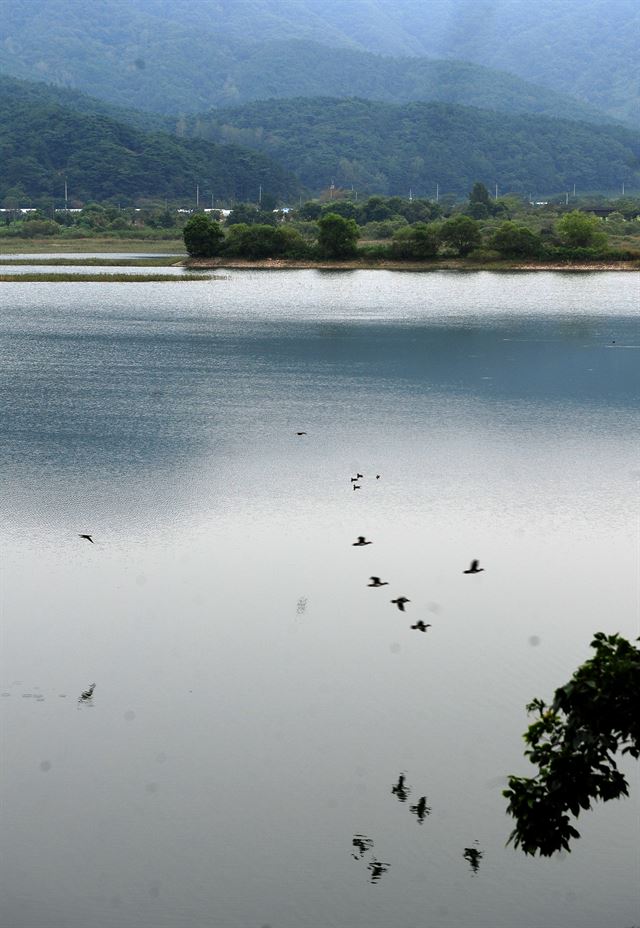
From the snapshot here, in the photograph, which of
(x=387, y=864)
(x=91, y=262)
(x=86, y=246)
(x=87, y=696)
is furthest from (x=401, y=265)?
(x=387, y=864)

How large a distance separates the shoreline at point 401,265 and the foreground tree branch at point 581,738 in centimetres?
11985

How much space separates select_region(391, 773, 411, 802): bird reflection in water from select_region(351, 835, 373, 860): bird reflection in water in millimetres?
1051

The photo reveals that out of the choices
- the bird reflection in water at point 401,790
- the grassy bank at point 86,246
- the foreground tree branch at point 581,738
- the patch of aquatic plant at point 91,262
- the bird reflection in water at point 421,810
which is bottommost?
the grassy bank at point 86,246

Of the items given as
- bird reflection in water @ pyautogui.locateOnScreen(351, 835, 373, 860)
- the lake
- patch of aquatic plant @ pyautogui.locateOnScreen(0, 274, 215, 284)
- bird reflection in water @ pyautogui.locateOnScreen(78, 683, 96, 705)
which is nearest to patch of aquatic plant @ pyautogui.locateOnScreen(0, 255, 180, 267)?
patch of aquatic plant @ pyautogui.locateOnScreen(0, 274, 215, 284)

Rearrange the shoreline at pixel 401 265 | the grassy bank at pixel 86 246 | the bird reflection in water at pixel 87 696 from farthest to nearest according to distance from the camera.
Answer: the grassy bank at pixel 86 246 < the shoreline at pixel 401 265 < the bird reflection in water at pixel 87 696

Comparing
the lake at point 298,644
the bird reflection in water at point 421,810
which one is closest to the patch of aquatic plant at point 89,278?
the lake at point 298,644

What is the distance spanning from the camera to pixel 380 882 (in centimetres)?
1434

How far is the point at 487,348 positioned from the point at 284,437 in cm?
2888

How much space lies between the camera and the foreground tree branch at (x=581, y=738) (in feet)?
36.2

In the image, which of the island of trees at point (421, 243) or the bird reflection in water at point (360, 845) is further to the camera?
the island of trees at point (421, 243)

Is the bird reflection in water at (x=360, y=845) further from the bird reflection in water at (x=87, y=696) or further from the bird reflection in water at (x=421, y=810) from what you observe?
the bird reflection in water at (x=87, y=696)

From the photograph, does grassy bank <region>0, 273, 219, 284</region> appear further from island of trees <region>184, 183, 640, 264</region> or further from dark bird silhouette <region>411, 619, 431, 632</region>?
dark bird silhouette <region>411, 619, 431, 632</region>

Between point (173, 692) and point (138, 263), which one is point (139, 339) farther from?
point (138, 263)

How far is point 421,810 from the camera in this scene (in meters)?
15.7
